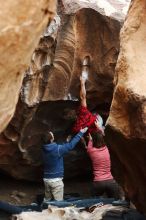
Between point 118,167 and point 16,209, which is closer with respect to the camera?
point 118,167

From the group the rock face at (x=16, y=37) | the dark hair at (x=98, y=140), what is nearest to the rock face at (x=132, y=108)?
the rock face at (x=16, y=37)

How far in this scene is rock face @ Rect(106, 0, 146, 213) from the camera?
491cm

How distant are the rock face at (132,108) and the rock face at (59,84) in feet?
8.15

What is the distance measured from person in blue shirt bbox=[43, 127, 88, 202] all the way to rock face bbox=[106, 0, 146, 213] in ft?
8.23

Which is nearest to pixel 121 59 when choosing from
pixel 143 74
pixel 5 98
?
pixel 143 74

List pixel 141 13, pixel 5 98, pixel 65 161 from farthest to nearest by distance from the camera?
pixel 65 161 → pixel 141 13 → pixel 5 98

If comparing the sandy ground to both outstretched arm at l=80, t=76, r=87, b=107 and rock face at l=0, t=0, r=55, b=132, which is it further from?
rock face at l=0, t=0, r=55, b=132

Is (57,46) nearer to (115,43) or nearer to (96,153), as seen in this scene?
(115,43)

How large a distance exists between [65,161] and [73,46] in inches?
78.5

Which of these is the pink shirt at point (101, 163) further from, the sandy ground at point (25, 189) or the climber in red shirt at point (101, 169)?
the sandy ground at point (25, 189)

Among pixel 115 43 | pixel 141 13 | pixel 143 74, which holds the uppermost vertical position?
pixel 115 43

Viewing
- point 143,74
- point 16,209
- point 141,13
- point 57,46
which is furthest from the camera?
point 57,46

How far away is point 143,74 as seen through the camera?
5039 mm

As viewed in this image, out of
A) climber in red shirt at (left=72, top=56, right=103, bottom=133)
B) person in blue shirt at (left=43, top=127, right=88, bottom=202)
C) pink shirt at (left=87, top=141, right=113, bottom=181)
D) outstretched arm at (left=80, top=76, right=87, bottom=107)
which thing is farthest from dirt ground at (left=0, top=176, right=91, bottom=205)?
outstretched arm at (left=80, top=76, right=87, bottom=107)
